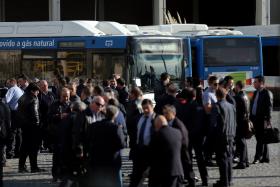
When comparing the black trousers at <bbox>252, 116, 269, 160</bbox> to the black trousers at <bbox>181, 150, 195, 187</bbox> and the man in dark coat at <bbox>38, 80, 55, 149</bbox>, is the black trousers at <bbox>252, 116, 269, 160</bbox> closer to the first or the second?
the black trousers at <bbox>181, 150, 195, 187</bbox>

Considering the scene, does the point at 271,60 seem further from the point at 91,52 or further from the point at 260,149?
the point at 260,149

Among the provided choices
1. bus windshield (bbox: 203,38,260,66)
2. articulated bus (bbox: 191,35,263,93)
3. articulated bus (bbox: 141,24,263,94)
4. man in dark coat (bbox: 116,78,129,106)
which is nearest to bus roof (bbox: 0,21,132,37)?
articulated bus (bbox: 141,24,263,94)

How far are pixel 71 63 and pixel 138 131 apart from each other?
13.4 meters

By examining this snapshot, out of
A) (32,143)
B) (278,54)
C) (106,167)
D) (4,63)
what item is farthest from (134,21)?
(106,167)

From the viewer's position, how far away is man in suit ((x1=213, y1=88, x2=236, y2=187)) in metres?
13.4

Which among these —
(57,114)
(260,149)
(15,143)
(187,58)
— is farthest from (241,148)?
(187,58)

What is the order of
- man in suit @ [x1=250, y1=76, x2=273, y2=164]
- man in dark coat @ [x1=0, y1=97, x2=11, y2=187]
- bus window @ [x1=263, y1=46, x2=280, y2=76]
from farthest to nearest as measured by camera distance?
bus window @ [x1=263, y1=46, x2=280, y2=76] → man in suit @ [x1=250, y1=76, x2=273, y2=164] → man in dark coat @ [x1=0, y1=97, x2=11, y2=187]

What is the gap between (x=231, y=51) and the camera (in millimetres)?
28734

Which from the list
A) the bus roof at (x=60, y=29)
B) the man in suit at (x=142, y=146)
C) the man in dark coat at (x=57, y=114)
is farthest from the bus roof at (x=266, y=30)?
the man in suit at (x=142, y=146)

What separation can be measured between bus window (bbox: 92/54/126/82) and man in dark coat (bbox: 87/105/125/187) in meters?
13.3

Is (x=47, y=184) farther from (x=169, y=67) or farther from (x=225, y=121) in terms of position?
(x=169, y=67)

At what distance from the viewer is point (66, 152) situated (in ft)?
39.2

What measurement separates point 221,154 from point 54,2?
123ft

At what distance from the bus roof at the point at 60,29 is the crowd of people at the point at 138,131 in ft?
24.6
